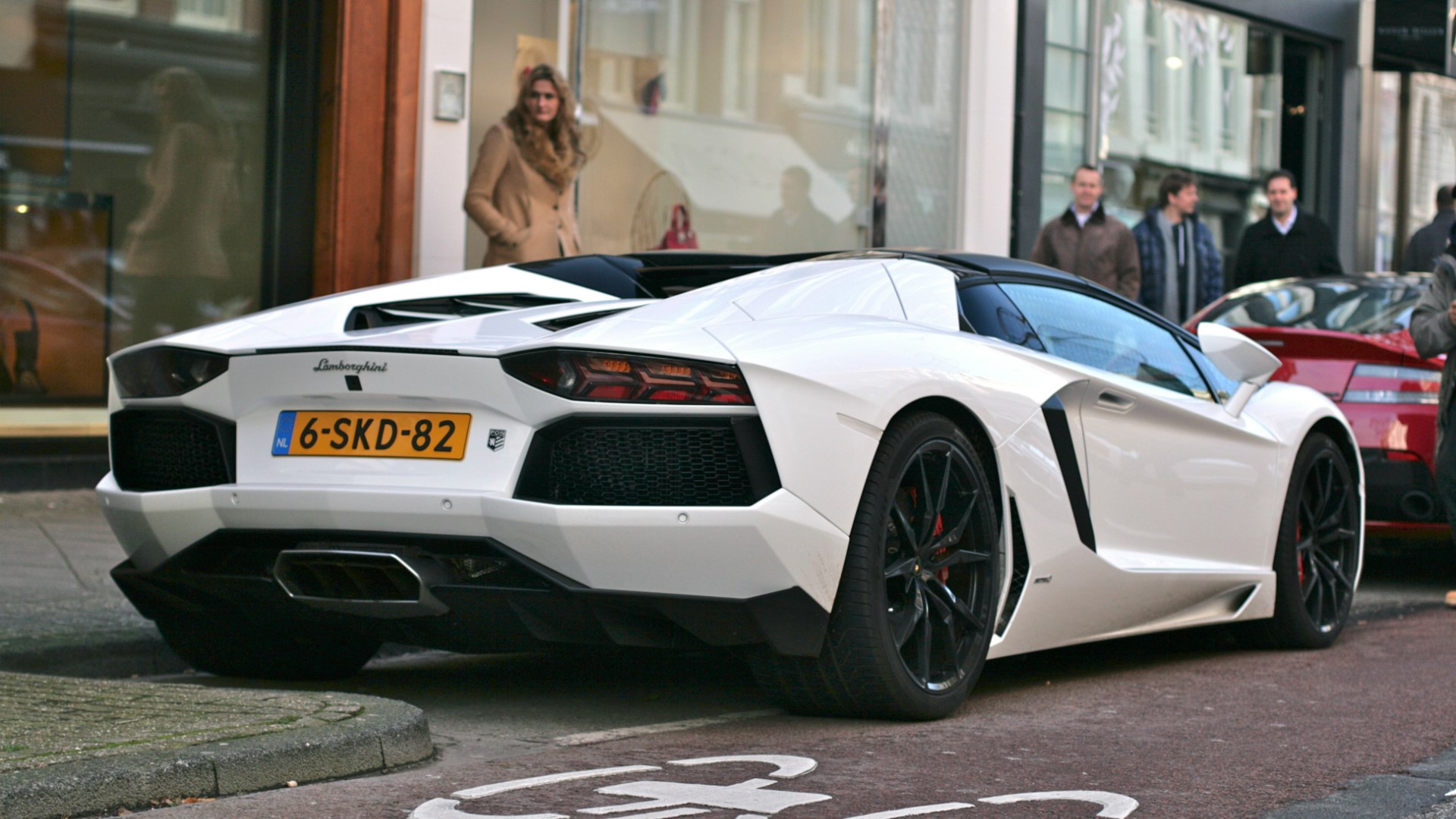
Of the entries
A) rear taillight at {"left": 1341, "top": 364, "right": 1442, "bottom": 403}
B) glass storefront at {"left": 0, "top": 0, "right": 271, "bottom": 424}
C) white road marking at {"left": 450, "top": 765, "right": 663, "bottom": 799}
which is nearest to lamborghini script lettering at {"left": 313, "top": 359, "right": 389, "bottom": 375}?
white road marking at {"left": 450, "top": 765, "right": 663, "bottom": 799}

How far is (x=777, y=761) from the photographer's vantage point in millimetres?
4320

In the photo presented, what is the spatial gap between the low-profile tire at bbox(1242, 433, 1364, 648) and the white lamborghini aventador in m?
0.94

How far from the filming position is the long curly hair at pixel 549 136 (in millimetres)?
9664

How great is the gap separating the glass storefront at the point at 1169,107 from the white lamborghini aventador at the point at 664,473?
1070 cm

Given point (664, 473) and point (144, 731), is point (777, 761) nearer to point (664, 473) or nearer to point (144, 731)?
point (664, 473)

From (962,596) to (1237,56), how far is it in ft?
48.5

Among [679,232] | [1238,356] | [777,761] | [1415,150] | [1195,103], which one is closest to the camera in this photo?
[777,761]

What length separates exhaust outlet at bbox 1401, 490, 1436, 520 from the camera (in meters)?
8.48

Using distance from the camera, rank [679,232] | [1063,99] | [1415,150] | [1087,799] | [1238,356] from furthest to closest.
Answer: [1415,150] < [1063,99] < [679,232] < [1238,356] < [1087,799]

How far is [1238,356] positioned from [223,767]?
4.04 m

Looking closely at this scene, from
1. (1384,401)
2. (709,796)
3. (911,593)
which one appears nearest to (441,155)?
(1384,401)

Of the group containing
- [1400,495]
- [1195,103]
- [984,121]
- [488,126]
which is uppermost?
[1195,103]

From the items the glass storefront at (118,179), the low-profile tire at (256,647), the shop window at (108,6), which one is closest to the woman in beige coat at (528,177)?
the glass storefront at (118,179)

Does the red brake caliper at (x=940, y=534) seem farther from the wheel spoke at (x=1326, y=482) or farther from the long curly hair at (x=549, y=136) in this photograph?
the long curly hair at (x=549, y=136)
